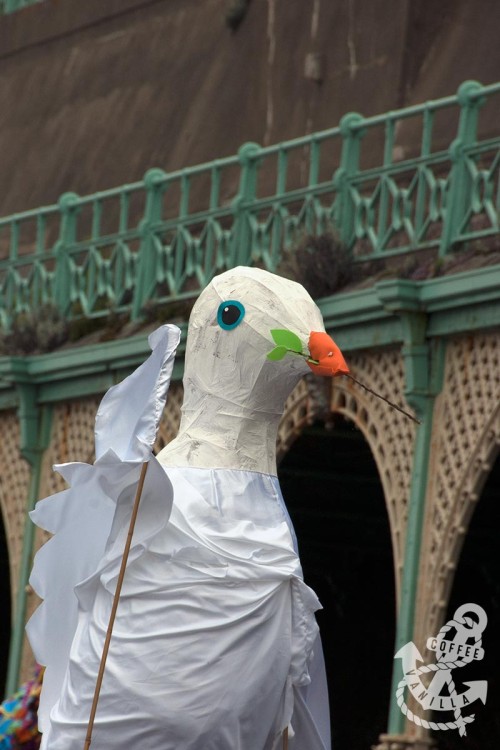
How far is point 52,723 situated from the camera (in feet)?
22.4

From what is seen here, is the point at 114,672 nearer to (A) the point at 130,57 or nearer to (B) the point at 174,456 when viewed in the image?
(B) the point at 174,456

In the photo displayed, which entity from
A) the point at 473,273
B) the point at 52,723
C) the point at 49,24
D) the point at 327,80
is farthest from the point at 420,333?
the point at 49,24

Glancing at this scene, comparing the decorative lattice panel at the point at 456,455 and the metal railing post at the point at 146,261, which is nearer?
the decorative lattice panel at the point at 456,455

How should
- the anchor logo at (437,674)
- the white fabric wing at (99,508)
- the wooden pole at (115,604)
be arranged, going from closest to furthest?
the wooden pole at (115,604) < the white fabric wing at (99,508) < the anchor logo at (437,674)

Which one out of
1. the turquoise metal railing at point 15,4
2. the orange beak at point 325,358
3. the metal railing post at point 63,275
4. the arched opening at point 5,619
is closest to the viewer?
the orange beak at point 325,358

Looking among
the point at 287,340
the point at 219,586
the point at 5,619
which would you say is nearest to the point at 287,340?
the point at 287,340

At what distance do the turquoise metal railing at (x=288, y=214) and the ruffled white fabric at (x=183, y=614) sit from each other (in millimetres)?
4032

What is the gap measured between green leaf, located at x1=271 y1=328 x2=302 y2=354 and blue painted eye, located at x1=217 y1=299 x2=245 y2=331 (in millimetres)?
149

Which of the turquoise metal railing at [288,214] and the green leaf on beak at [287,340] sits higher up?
the turquoise metal railing at [288,214]

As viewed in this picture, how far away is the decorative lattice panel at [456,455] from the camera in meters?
10.5

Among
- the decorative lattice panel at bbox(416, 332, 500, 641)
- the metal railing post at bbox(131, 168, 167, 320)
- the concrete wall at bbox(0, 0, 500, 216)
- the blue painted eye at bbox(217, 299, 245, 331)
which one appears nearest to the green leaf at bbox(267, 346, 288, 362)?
the blue painted eye at bbox(217, 299, 245, 331)

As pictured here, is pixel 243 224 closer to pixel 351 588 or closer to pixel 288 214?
pixel 288 214

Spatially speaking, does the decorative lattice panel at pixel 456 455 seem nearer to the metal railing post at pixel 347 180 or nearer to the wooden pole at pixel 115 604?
the metal railing post at pixel 347 180

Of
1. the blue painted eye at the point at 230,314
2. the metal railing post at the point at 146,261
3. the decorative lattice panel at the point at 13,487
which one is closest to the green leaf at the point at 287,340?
the blue painted eye at the point at 230,314
